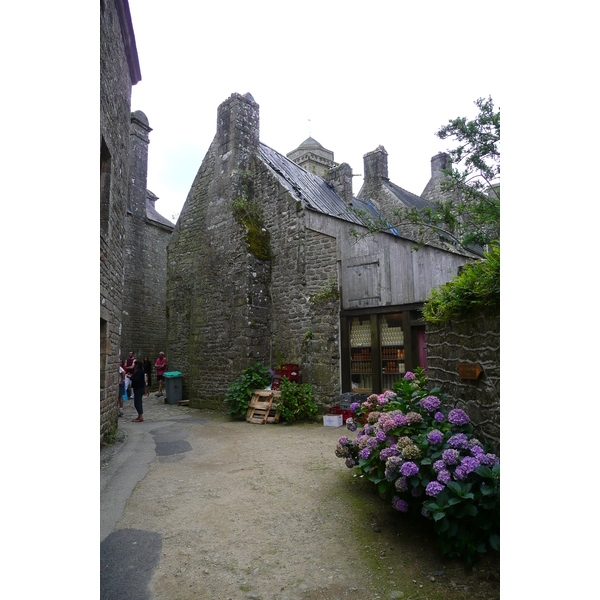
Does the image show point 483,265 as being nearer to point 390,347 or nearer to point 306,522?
point 306,522

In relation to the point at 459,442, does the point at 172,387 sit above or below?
below

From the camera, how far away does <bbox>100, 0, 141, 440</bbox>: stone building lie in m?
5.12

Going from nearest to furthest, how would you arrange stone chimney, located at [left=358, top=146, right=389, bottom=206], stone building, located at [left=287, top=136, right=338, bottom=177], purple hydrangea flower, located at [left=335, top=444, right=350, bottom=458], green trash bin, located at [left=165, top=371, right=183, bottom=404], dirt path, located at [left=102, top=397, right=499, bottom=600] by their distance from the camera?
dirt path, located at [left=102, top=397, right=499, bottom=600]
purple hydrangea flower, located at [left=335, top=444, right=350, bottom=458]
green trash bin, located at [left=165, top=371, right=183, bottom=404]
stone chimney, located at [left=358, top=146, right=389, bottom=206]
stone building, located at [left=287, top=136, right=338, bottom=177]

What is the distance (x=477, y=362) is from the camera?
10.0 ft

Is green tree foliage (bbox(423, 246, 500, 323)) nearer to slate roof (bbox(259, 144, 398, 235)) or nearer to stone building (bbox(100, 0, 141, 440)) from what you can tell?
stone building (bbox(100, 0, 141, 440))

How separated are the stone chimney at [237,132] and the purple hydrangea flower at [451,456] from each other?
8720 millimetres

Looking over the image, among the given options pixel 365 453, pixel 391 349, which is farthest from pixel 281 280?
pixel 365 453

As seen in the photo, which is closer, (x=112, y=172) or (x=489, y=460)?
(x=489, y=460)

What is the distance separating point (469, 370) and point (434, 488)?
100 cm

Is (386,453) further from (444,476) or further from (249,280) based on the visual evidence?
(249,280)

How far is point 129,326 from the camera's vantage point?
14180mm

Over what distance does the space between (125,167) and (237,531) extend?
621 centimetres

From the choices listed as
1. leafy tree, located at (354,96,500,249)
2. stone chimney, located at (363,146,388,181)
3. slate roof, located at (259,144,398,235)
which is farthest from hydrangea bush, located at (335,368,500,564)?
stone chimney, located at (363,146,388,181)

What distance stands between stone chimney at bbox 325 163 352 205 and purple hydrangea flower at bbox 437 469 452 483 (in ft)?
37.5
